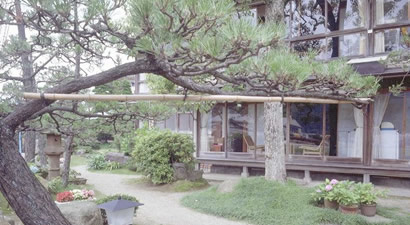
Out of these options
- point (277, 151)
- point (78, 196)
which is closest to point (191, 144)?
point (277, 151)

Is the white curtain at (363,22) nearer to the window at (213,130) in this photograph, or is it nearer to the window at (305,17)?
the window at (305,17)

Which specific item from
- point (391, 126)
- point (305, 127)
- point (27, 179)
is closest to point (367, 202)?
point (391, 126)

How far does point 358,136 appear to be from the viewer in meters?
8.63

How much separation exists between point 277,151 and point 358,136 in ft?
9.12

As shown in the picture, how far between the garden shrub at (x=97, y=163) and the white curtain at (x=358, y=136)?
30.2ft

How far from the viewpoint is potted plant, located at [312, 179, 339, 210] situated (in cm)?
559

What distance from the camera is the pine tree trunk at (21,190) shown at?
2156 millimetres

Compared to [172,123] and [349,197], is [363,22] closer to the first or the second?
[349,197]

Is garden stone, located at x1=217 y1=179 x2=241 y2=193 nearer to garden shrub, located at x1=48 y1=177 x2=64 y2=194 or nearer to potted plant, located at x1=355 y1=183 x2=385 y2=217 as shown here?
potted plant, located at x1=355 y1=183 x2=385 y2=217

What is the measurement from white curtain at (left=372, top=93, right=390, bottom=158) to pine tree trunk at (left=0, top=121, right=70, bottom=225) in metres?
7.95

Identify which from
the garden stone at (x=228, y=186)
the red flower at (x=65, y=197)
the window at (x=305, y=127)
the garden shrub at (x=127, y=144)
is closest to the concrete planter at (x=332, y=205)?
the garden stone at (x=228, y=186)

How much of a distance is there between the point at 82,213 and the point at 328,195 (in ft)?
12.9

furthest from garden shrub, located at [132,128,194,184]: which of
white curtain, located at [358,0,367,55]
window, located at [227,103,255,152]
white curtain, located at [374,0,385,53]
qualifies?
white curtain, located at [374,0,385,53]

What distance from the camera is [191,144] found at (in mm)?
9352
